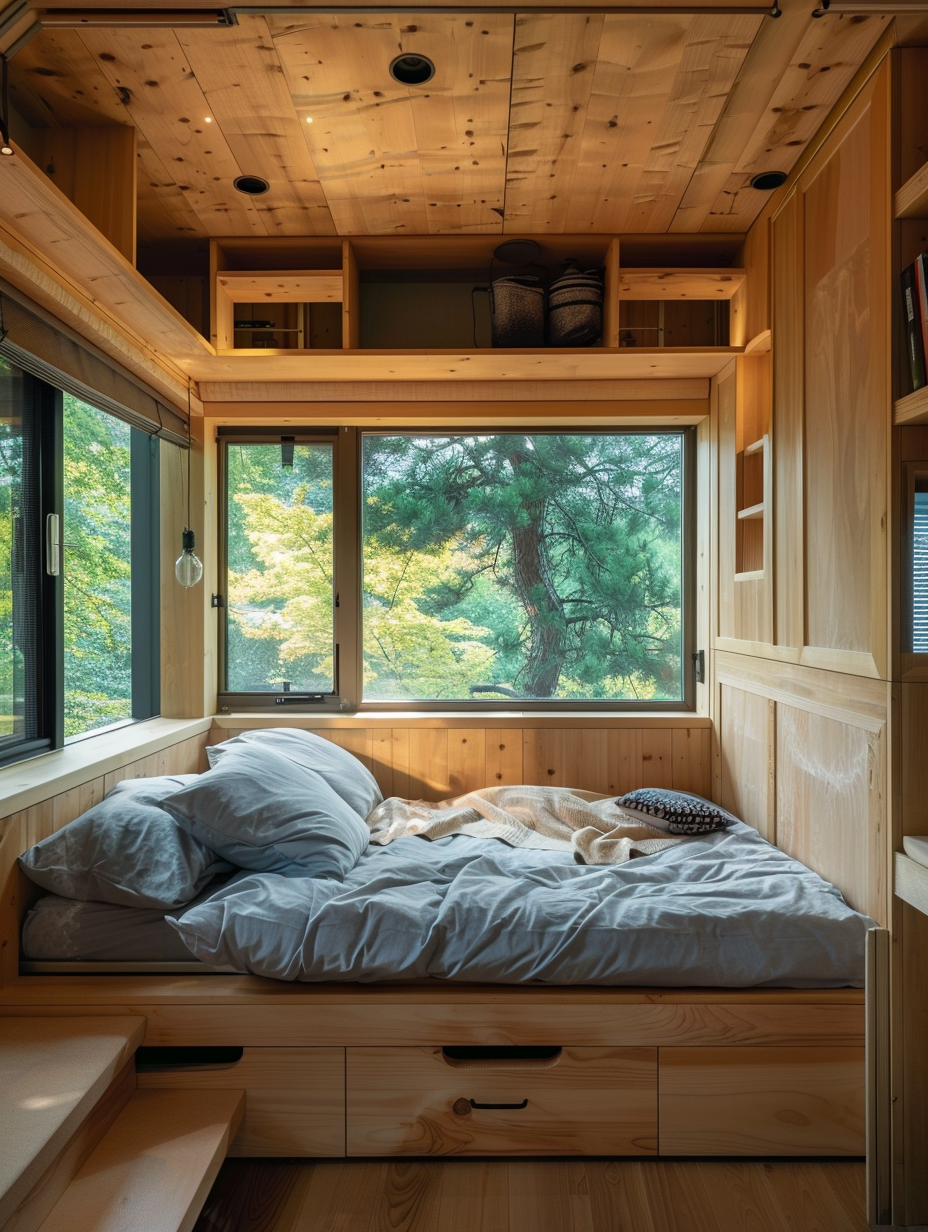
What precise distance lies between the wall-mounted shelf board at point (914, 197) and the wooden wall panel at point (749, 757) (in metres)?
1.31

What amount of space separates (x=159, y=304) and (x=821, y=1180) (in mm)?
2598

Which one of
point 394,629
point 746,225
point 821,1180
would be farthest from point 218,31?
point 821,1180

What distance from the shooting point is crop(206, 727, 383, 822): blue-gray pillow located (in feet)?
8.04

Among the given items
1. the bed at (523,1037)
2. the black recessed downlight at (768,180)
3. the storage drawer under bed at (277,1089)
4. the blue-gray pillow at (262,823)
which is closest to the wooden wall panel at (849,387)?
the black recessed downlight at (768,180)

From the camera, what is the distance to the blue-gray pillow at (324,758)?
245cm

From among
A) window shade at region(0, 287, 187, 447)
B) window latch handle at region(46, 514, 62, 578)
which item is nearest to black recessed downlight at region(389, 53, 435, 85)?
window shade at region(0, 287, 187, 447)

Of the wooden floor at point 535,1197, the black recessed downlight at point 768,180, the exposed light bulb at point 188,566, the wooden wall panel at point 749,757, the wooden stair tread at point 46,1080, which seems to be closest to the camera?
the wooden stair tread at point 46,1080

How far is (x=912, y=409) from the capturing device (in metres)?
1.59

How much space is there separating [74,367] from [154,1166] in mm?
1815

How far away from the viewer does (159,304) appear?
2.13 metres

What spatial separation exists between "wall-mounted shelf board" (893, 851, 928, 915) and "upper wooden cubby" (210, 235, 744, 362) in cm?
171

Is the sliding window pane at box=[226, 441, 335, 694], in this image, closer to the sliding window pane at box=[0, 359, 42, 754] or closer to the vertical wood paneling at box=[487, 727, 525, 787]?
the vertical wood paneling at box=[487, 727, 525, 787]

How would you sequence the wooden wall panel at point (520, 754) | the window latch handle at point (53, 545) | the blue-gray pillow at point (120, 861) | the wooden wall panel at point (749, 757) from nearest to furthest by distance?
the blue-gray pillow at point (120, 861) < the window latch handle at point (53, 545) < the wooden wall panel at point (749, 757) < the wooden wall panel at point (520, 754)

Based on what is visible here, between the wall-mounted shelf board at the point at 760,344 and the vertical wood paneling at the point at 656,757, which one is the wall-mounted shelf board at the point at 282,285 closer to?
the wall-mounted shelf board at the point at 760,344
